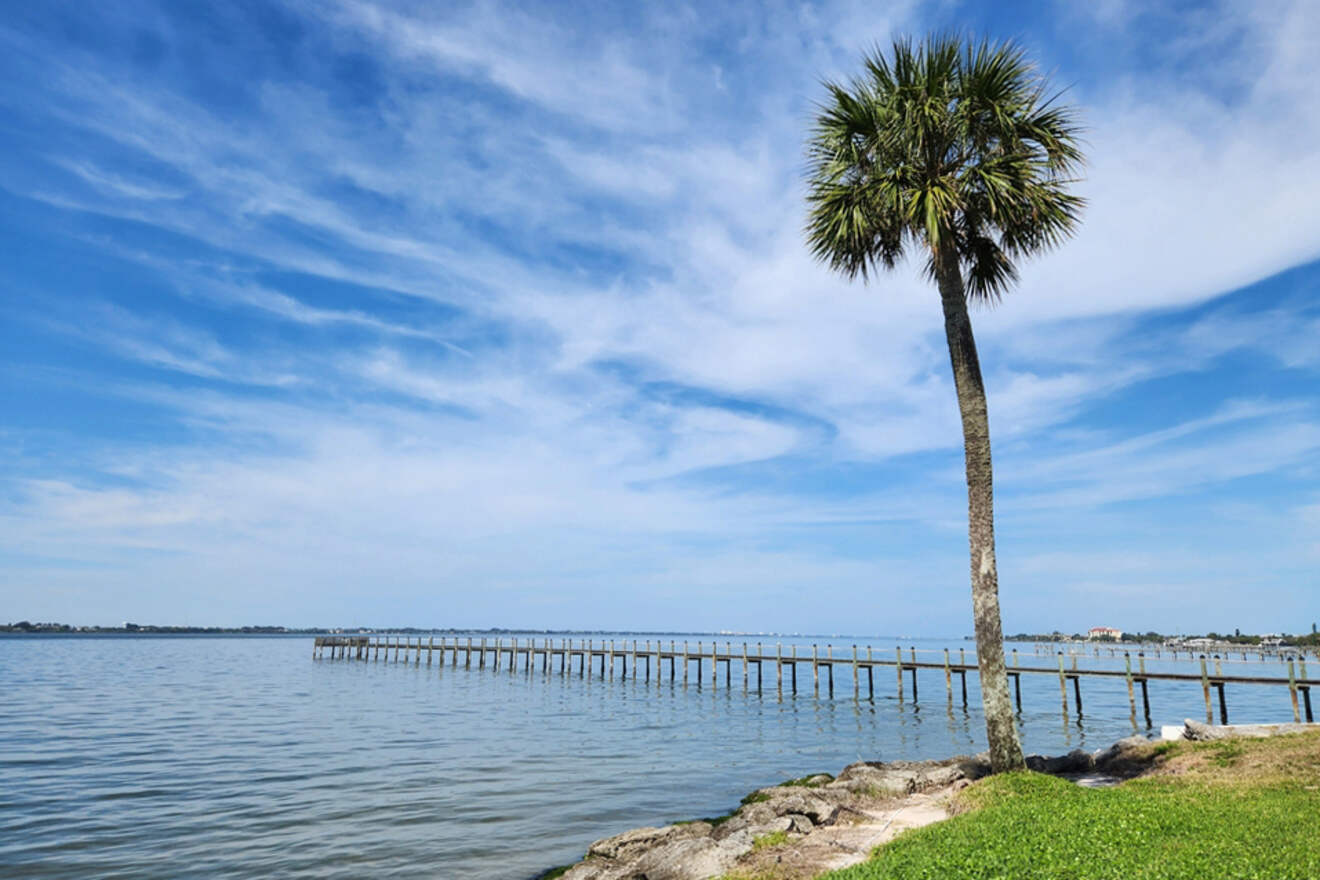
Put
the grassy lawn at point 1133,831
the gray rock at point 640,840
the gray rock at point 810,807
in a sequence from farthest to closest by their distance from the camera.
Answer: the gray rock at point 640,840 → the gray rock at point 810,807 → the grassy lawn at point 1133,831

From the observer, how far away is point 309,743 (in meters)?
30.2

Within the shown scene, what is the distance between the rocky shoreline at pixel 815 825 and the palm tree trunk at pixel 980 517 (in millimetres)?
1506

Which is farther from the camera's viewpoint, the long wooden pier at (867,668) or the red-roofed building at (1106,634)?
the red-roofed building at (1106,634)

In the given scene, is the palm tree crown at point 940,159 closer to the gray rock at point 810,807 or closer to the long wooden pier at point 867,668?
the gray rock at point 810,807

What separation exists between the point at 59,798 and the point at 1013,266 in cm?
2687

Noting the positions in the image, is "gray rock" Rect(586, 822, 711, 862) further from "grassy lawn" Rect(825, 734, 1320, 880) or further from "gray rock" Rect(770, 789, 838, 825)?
"grassy lawn" Rect(825, 734, 1320, 880)

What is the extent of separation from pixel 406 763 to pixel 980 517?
2044 centimetres

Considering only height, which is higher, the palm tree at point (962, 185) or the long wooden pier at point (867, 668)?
the palm tree at point (962, 185)

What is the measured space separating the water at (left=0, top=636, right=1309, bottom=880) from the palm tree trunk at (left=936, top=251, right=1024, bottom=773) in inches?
305

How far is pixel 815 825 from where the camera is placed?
12695mm

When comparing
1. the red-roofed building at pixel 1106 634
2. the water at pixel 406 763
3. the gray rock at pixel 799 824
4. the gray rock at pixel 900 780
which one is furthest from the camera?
the red-roofed building at pixel 1106 634

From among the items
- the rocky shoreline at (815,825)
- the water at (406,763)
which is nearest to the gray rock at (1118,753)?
the rocky shoreline at (815,825)

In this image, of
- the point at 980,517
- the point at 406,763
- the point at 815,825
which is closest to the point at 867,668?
the point at 406,763

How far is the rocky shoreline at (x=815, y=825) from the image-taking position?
10.7m
